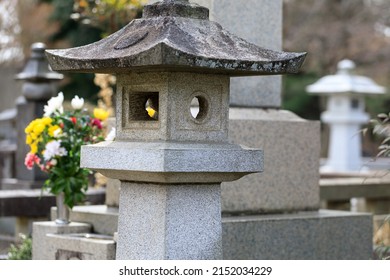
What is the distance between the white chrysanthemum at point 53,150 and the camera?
23.9 ft

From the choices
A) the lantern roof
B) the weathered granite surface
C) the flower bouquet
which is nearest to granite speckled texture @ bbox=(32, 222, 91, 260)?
the flower bouquet

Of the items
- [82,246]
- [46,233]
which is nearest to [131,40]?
[82,246]

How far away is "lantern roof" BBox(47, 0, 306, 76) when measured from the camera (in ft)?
16.8

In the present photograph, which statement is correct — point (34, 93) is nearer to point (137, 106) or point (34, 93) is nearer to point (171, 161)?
point (137, 106)

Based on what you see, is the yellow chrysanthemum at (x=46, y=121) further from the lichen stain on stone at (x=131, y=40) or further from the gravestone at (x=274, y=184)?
the lichen stain on stone at (x=131, y=40)

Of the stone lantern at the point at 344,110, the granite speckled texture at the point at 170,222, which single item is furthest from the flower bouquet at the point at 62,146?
the stone lantern at the point at 344,110

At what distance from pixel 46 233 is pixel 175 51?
2819 millimetres

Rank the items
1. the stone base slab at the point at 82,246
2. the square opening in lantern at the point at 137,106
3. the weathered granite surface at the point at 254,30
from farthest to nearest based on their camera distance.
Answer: the weathered granite surface at the point at 254,30, the stone base slab at the point at 82,246, the square opening in lantern at the point at 137,106

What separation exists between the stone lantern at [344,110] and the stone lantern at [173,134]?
1334cm

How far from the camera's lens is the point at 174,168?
5242 millimetres

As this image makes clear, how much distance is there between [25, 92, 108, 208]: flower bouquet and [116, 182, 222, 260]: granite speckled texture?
5.97 feet
